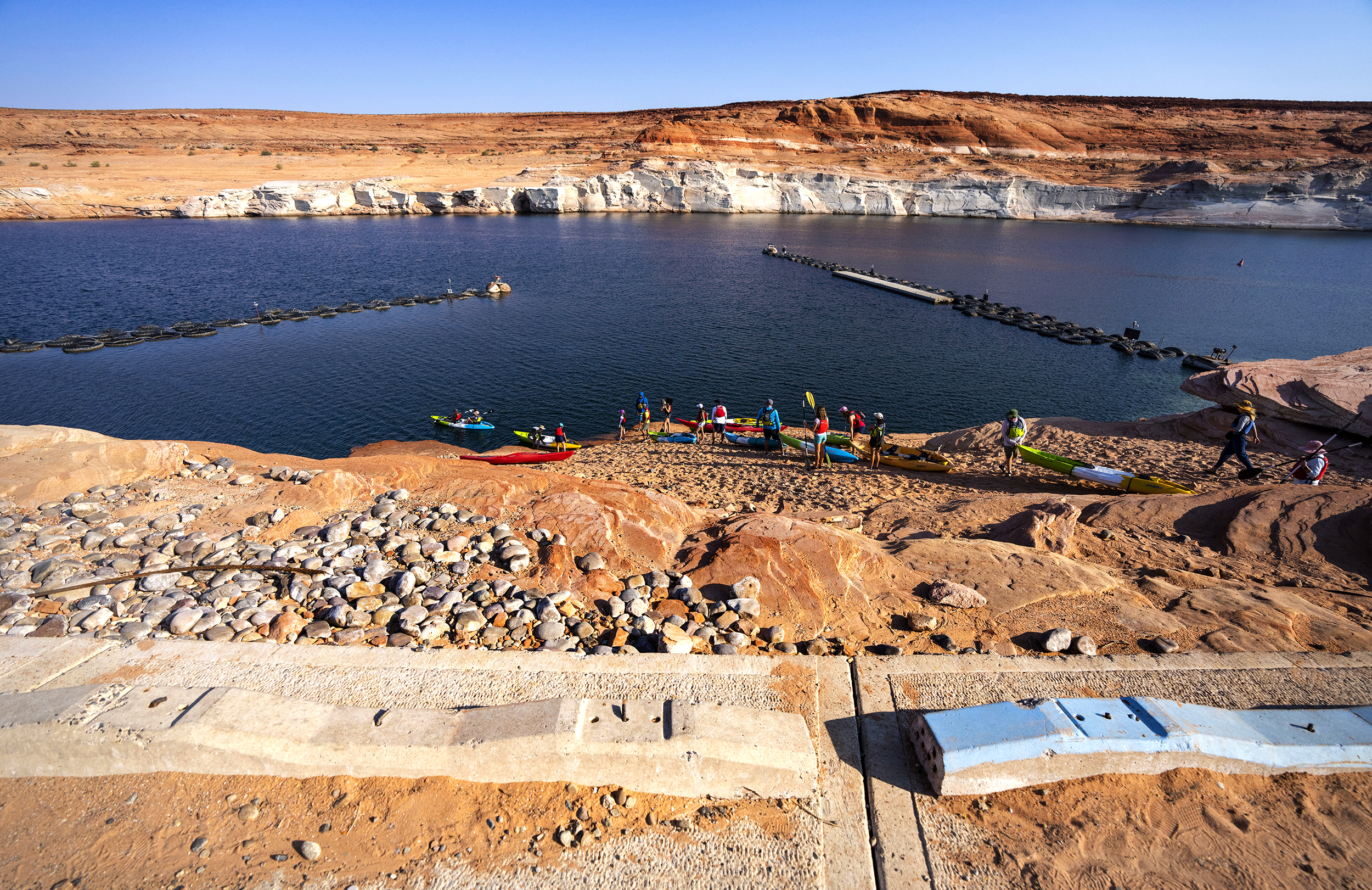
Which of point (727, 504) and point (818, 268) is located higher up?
point (818, 268)

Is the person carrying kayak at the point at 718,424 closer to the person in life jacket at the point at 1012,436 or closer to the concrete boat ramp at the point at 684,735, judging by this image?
the person in life jacket at the point at 1012,436

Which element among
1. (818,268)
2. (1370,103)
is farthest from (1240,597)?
(1370,103)

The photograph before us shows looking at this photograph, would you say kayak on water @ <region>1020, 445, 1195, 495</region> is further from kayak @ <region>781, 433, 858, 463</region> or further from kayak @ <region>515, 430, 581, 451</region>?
kayak @ <region>515, 430, 581, 451</region>

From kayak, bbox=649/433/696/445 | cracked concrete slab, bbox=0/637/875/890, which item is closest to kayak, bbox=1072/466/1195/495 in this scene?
kayak, bbox=649/433/696/445

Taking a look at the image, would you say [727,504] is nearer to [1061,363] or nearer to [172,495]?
[172,495]

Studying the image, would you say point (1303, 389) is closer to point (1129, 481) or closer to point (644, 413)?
point (1129, 481)

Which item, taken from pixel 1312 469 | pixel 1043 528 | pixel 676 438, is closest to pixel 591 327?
pixel 676 438

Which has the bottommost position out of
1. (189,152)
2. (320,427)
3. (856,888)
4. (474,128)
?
(320,427)
